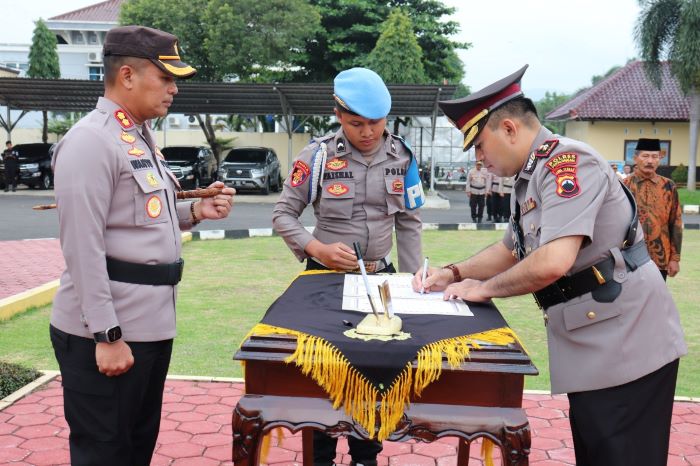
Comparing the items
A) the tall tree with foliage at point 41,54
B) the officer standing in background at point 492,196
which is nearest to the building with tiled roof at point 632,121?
the officer standing in background at point 492,196

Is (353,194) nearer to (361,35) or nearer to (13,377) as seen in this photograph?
(13,377)

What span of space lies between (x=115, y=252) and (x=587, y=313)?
156 centimetres

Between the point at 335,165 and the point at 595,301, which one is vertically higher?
the point at 335,165

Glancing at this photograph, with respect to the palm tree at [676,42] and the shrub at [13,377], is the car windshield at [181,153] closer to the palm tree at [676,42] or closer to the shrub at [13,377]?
the palm tree at [676,42]

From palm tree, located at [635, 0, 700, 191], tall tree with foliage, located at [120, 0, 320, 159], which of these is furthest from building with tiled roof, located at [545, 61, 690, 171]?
tall tree with foliage, located at [120, 0, 320, 159]

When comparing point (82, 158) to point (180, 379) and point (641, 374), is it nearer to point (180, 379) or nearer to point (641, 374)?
point (641, 374)

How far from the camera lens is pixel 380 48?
26.7 metres

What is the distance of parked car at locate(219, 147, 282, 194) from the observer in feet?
75.7

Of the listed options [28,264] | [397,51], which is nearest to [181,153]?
[397,51]

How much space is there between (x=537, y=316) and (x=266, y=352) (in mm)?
4975

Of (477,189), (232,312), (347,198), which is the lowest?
(232,312)

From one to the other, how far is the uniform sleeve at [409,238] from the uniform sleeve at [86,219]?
1.58 metres

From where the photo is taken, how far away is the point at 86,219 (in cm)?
223

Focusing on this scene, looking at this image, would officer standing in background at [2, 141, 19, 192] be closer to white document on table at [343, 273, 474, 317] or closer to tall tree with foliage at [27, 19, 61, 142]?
tall tree with foliage at [27, 19, 61, 142]
